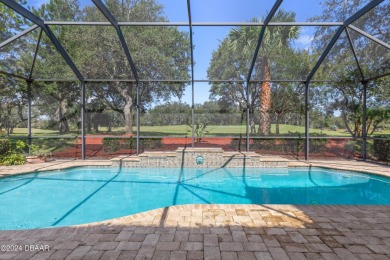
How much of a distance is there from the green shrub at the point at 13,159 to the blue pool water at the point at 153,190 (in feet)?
6.13

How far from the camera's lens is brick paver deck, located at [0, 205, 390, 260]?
9.20ft

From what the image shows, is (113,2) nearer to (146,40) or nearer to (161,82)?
(146,40)

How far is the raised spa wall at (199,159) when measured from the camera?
31.9ft

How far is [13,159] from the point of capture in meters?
9.08

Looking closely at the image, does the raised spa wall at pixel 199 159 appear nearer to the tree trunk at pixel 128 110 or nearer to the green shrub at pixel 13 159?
the tree trunk at pixel 128 110

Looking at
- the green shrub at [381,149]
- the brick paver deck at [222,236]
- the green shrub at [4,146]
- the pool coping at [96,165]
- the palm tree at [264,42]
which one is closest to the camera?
the brick paver deck at [222,236]

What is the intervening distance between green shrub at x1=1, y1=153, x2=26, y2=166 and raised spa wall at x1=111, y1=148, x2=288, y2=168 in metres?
3.73

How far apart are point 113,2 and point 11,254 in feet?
28.4

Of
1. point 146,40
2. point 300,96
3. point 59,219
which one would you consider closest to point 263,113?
point 300,96

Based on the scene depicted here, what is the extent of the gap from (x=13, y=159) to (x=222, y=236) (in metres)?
9.56

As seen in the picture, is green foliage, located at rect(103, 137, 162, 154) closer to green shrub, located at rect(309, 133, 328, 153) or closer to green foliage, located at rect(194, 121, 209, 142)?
green foliage, located at rect(194, 121, 209, 142)

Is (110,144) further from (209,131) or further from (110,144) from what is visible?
(209,131)

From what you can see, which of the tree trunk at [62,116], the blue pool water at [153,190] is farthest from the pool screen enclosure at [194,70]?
the blue pool water at [153,190]

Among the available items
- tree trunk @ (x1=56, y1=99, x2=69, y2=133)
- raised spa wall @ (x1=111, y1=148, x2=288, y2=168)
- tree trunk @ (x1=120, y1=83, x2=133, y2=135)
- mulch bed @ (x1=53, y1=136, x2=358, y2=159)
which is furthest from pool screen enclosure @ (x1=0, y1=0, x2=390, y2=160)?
raised spa wall @ (x1=111, y1=148, x2=288, y2=168)
